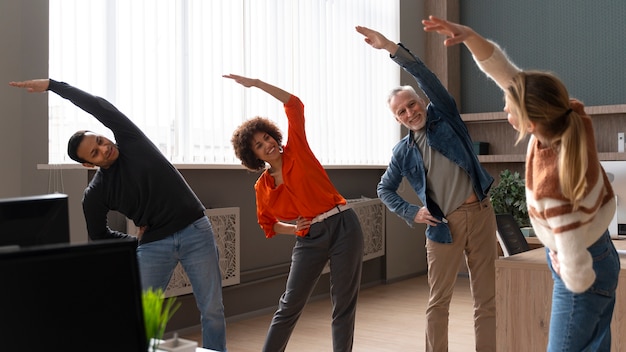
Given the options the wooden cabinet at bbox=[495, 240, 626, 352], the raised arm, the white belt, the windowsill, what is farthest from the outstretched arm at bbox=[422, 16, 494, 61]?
the windowsill

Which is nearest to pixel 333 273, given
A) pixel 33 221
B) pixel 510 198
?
pixel 33 221

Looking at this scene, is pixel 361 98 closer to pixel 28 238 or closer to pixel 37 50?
pixel 37 50

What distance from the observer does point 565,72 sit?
20.3 ft

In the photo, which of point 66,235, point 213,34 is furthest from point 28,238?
point 213,34

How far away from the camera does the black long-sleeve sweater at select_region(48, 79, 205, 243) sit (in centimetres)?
268

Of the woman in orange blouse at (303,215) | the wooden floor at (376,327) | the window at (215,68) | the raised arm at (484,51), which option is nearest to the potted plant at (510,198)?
the wooden floor at (376,327)

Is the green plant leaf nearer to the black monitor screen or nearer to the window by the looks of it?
the window

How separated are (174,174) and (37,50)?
1168 millimetres

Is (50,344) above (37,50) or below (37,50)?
below

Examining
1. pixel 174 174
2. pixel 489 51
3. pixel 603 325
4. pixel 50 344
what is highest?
pixel 489 51

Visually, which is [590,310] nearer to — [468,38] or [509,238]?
[468,38]

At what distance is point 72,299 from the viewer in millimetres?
878

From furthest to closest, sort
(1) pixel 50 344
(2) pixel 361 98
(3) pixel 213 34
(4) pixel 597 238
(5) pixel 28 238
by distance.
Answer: (2) pixel 361 98 < (3) pixel 213 34 < (4) pixel 597 238 < (5) pixel 28 238 < (1) pixel 50 344

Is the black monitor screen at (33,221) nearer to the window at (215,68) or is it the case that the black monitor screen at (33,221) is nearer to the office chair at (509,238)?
the office chair at (509,238)
